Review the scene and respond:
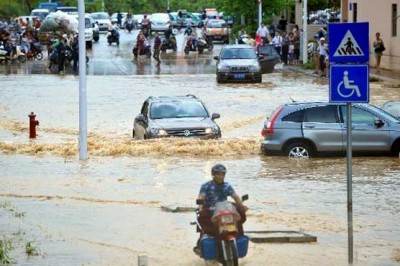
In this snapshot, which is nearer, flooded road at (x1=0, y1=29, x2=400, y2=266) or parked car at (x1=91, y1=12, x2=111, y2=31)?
flooded road at (x1=0, y1=29, x2=400, y2=266)

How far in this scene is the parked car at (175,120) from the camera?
92.8 feet

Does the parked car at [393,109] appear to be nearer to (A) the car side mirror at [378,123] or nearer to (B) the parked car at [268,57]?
(A) the car side mirror at [378,123]

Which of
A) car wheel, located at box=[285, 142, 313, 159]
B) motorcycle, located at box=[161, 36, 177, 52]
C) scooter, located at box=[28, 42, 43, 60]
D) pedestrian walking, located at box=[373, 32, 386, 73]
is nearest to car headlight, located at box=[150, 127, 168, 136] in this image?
car wheel, located at box=[285, 142, 313, 159]

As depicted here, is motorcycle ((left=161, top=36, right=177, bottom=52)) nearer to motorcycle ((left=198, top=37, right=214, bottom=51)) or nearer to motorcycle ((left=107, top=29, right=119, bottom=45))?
motorcycle ((left=198, top=37, right=214, bottom=51))

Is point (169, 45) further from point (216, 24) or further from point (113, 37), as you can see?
point (216, 24)

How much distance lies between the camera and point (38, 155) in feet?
92.4

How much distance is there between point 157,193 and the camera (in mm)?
22031

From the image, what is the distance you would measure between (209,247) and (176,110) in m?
15.5

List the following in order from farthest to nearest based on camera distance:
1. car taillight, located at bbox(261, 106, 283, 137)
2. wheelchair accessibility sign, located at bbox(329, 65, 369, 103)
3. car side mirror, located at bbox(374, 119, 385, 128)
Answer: car taillight, located at bbox(261, 106, 283, 137) → car side mirror, located at bbox(374, 119, 385, 128) → wheelchair accessibility sign, located at bbox(329, 65, 369, 103)

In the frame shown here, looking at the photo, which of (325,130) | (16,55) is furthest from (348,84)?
(16,55)

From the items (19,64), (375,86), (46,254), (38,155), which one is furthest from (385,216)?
(19,64)

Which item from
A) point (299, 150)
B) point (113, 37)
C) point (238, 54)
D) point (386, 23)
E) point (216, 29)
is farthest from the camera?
point (216, 29)

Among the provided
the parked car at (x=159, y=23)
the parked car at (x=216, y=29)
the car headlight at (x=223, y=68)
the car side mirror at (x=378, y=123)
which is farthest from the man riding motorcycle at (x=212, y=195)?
the parked car at (x=159, y=23)

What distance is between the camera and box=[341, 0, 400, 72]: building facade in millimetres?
52875
